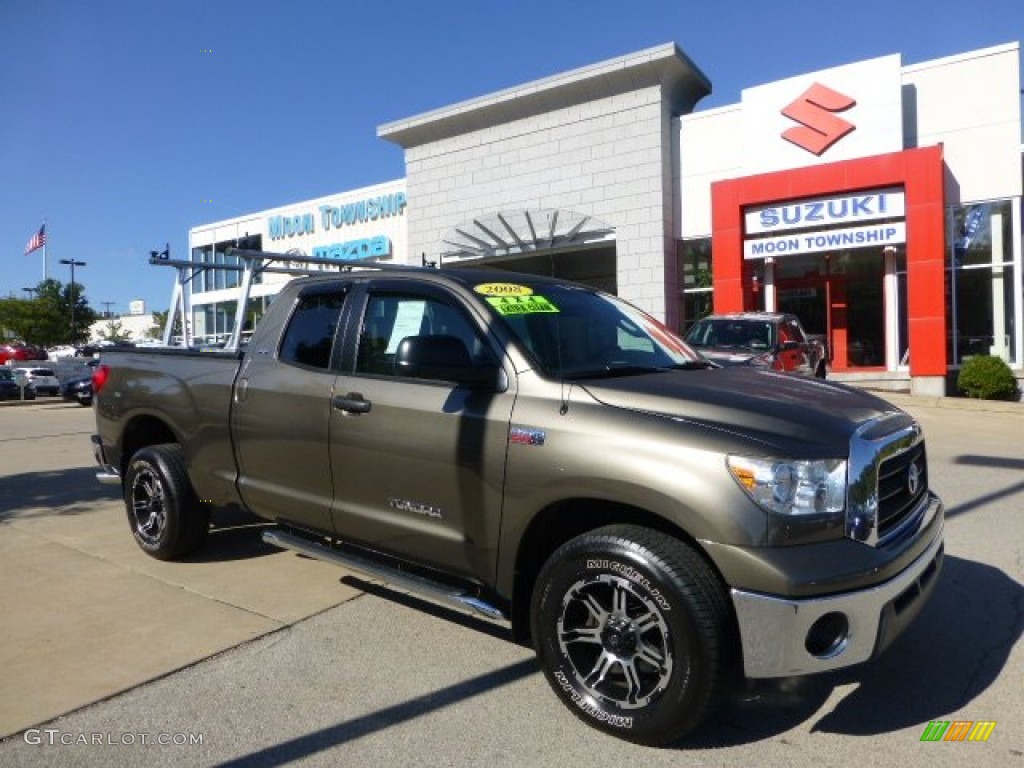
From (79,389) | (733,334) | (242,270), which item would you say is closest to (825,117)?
(733,334)

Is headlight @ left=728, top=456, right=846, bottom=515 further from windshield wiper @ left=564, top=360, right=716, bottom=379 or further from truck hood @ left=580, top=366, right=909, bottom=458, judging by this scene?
windshield wiper @ left=564, top=360, right=716, bottom=379

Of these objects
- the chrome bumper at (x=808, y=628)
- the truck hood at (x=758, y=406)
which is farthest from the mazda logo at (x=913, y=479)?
the chrome bumper at (x=808, y=628)

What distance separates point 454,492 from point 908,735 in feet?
6.66

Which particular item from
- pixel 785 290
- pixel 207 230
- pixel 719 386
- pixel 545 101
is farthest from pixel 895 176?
pixel 207 230

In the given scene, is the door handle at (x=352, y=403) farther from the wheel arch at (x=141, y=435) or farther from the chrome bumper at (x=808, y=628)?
the wheel arch at (x=141, y=435)

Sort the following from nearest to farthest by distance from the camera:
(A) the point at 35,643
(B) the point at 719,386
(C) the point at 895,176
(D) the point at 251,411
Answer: (B) the point at 719,386 → (A) the point at 35,643 → (D) the point at 251,411 → (C) the point at 895,176

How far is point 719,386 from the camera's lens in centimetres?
333

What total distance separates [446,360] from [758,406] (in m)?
1.34

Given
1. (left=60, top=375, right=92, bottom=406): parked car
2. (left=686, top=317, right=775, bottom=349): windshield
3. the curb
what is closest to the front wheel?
(left=686, top=317, right=775, bottom=349): windshield

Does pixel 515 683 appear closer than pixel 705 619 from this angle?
No

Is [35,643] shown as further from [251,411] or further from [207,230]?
[207,230]

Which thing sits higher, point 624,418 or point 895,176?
point 895,176

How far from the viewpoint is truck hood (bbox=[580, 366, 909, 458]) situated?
279 centimetres

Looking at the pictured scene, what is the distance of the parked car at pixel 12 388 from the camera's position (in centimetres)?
2702
